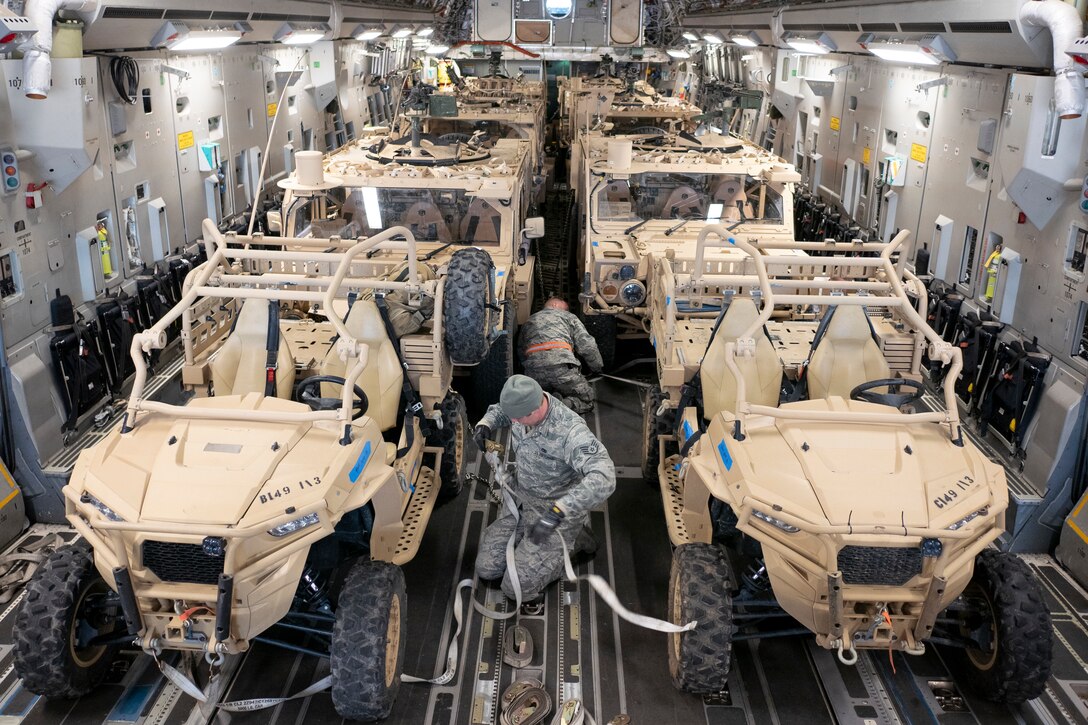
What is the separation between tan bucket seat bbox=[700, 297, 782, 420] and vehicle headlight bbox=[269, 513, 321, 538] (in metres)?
2.51

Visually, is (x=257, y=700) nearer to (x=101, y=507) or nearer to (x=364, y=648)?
(x=364, y=648)

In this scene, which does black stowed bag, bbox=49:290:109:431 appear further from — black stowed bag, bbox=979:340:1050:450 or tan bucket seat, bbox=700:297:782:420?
black stowed bag, bbox=979:340:1050:450

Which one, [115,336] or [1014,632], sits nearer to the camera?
[1014,632]

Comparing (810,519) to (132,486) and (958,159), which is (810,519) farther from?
(958,159)

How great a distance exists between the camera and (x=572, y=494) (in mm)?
4977

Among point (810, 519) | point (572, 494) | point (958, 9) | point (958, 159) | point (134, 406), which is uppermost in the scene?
point (958, 9)

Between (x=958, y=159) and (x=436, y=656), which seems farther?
(x=958, y=159)

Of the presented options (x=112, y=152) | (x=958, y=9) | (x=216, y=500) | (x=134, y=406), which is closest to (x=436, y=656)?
(x=216, y=500)

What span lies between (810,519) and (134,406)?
10.7 feet

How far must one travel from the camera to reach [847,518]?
405cm

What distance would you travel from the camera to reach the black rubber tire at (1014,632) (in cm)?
438

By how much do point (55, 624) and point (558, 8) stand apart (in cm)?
1910

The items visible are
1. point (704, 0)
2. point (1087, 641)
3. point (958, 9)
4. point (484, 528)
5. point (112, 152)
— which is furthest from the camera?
point (704, 0)

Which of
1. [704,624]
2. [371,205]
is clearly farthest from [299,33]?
[704,624]
